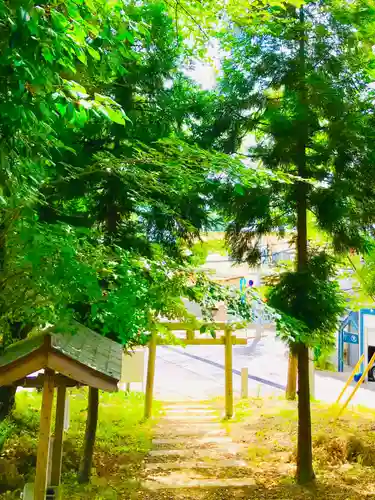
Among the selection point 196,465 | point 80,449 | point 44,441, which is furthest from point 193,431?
point 44,441

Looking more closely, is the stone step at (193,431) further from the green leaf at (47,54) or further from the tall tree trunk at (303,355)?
the green leaf at (47,54)

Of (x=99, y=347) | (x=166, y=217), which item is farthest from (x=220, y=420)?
(x=99, y=347)

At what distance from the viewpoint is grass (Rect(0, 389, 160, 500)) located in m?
5.10

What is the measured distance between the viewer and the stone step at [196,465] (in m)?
5.88

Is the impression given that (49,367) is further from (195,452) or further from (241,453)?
(241,453)

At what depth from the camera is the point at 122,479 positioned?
5.54 metres

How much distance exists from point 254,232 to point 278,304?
3.11 feet

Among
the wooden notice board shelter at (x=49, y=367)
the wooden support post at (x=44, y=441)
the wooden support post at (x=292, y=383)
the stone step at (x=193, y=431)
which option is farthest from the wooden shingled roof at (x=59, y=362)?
the wooden support post at (x=292, y=383)

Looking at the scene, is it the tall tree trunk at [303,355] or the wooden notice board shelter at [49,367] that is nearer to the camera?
the wooden notice board shelter at [49,367]

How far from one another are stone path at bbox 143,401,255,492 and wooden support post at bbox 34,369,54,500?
2.61 m

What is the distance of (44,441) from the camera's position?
3.02m

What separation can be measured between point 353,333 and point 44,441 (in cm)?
1209

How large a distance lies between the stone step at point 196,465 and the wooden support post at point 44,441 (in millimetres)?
3206

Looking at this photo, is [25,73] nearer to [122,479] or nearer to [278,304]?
[278,304]
